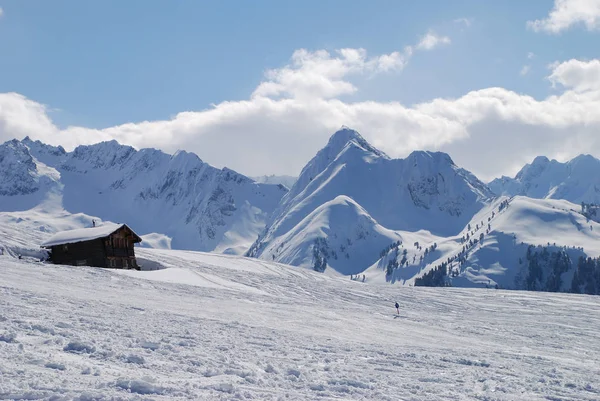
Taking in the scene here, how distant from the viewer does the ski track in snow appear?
1216 cm

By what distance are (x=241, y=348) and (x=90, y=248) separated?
38.3 metres

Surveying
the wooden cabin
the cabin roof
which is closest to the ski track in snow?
the wooden cabin

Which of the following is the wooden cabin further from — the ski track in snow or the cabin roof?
the ski track in snow

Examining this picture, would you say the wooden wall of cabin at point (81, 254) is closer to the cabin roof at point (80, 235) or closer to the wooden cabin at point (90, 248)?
the wooden cabin at point (90, 248)

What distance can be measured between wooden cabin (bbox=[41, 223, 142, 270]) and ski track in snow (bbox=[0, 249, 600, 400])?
29.9 feet

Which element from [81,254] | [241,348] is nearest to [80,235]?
[81,254]

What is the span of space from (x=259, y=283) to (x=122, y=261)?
41.7 ft

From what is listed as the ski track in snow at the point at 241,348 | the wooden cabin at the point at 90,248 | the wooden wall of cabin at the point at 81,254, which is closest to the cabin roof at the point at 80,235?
the wooden cabin at the point at 90,248

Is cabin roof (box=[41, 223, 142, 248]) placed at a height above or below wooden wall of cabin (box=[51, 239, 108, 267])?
above

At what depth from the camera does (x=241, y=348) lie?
1777 cm

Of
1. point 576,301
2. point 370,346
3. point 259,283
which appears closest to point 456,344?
point 370,346

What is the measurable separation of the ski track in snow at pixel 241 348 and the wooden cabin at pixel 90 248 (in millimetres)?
9116

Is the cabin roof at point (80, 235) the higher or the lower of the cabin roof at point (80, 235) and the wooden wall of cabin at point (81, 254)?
the higher

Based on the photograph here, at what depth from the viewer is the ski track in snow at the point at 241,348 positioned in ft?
39.9
